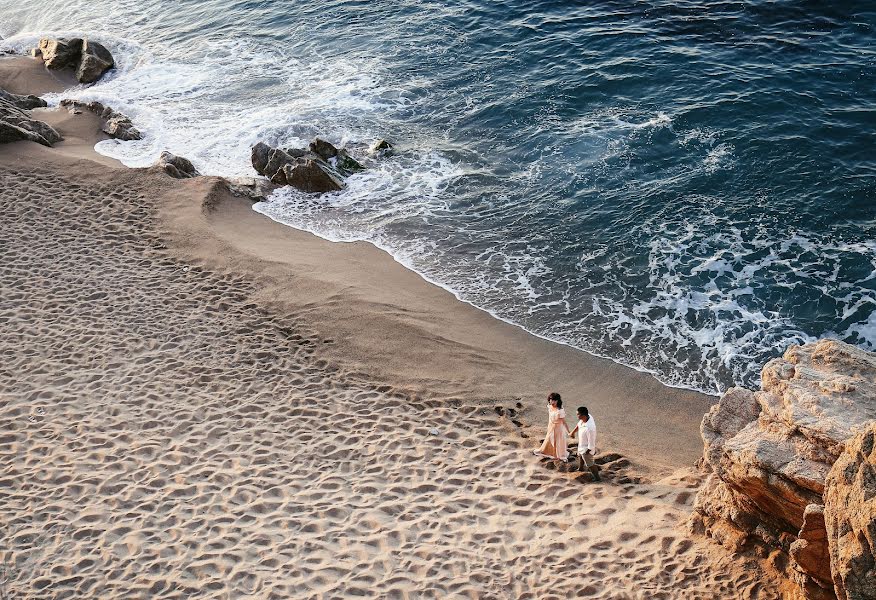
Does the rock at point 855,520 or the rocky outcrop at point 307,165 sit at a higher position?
the rock at point 855,520

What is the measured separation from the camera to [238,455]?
43.4 feet

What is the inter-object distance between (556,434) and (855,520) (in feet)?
20.2

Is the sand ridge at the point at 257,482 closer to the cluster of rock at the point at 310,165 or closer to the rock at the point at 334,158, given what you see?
the cluster of rock at the point at 310,165

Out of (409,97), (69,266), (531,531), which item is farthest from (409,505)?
Answer: (409,97)

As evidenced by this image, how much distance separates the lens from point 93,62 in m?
30.0

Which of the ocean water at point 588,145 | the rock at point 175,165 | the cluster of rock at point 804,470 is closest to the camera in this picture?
the cluster of rock at point 804,470

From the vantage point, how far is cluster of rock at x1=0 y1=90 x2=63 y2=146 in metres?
22.5

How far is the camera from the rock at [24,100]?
86.8ft

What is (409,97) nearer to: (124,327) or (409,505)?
(124,327)

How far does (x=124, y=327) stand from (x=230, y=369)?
9.07 ft

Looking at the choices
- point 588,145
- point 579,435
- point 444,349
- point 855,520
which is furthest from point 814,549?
point 588,145

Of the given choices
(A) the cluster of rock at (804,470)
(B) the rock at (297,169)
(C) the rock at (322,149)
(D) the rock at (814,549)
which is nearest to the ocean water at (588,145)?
(B) the rock at (297,169)

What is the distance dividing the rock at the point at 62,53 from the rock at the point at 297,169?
12598 mm

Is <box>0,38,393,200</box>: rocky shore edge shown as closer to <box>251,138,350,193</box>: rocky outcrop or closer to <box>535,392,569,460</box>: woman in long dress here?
<box>251,138,350,193</box>: rocky outcrop
